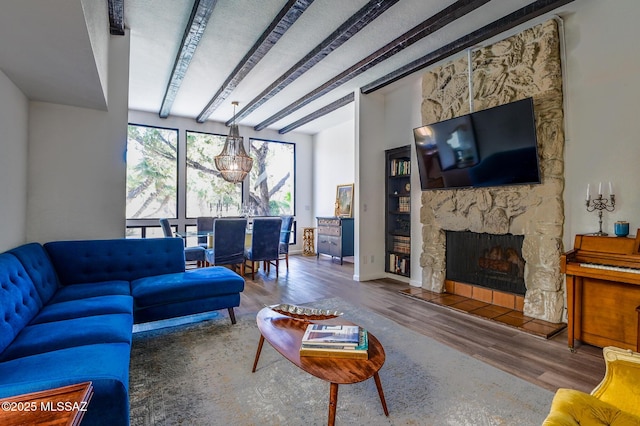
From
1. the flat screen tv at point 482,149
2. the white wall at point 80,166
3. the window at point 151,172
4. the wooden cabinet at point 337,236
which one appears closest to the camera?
the white wall at point 80,166

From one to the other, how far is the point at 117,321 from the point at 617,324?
3715 millimetres

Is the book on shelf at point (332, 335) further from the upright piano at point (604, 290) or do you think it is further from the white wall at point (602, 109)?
the white wall at point (602, 109)

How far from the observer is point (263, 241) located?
509cm

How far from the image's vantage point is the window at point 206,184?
6684 mm

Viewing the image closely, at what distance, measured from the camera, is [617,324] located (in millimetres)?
2453

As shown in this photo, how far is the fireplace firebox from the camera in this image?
3530 mm

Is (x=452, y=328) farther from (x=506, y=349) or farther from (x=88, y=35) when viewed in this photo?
(x=88, y=35)

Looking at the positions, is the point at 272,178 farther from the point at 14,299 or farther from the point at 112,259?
the point at 14,299

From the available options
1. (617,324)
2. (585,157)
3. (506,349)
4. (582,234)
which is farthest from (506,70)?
(506,349)

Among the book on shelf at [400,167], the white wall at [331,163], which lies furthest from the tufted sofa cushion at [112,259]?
the white wall at [331,163]

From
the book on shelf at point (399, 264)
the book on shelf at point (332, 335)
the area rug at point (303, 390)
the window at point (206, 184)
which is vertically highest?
the window at point (206, 184)

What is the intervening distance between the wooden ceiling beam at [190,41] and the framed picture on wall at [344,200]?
12.3 ft

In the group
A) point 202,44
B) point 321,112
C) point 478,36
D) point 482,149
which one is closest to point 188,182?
point 321,112

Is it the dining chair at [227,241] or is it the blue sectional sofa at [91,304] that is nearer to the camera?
the blue sectional sofa at [91,304]
